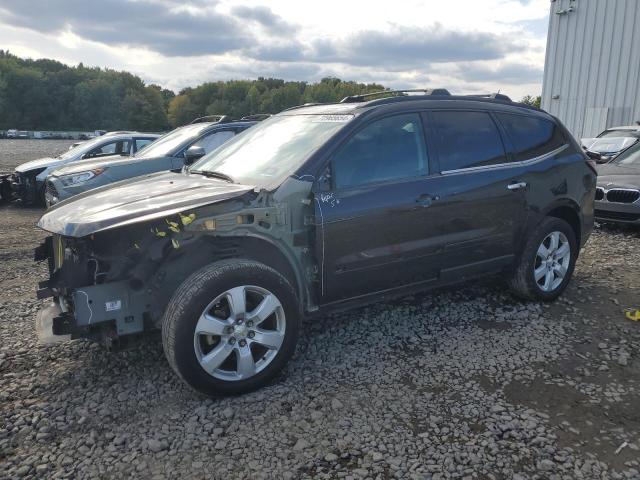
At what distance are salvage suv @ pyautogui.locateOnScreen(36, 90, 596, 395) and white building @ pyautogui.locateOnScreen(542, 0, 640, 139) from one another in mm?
13888

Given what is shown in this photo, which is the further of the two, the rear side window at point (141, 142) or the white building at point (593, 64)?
the white building at point (593, 64)

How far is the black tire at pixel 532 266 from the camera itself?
14.7ft

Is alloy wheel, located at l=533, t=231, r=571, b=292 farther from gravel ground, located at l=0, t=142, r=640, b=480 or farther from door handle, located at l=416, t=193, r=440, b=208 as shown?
door handle, located at l=416, t=193, r=440, b=208

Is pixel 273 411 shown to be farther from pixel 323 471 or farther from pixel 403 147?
pixel 403 147

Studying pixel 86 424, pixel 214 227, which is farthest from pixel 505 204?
pixel 86 424

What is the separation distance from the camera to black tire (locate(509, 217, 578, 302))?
14.7ft

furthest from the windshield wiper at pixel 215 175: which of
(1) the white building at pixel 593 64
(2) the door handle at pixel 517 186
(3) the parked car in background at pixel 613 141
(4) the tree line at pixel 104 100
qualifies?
(4) the tree line at pixel 104 100

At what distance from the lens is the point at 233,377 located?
3117 millimetres

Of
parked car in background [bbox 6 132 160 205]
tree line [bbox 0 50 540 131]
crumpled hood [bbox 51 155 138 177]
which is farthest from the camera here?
tree line [bbox 0 50 540 131]

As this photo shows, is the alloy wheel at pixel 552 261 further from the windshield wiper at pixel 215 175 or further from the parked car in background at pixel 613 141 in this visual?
the parked car in background at pixel 613 141

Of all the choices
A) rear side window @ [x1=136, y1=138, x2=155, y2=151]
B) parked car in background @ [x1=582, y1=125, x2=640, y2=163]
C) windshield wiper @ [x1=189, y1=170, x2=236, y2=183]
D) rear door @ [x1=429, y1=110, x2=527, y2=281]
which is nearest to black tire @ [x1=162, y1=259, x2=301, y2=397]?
windshield wiper @ [x1=189, y1=170, x2=236, y2=183]

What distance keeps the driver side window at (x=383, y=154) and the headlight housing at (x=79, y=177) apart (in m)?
5.43

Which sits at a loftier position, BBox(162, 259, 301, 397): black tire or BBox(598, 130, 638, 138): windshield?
BBox(598, 130, 638, 138): windshield

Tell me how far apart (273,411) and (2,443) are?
1.44 metres
